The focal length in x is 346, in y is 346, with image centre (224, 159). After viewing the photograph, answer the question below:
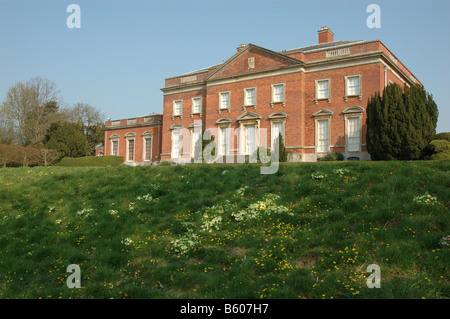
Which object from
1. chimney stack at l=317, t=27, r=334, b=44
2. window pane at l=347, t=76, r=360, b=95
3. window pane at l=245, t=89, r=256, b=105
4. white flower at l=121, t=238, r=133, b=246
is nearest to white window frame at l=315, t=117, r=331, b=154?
window pane at l=347, t=76, r=360, b=95

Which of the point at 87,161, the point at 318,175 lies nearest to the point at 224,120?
the point at 87,161

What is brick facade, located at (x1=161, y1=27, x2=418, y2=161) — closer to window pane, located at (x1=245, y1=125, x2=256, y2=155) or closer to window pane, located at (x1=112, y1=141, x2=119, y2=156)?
window pane, located at (x1=245, y1=125, x2=256, y2=155)

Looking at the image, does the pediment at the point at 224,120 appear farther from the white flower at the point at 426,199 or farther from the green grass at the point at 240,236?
the white flower at the point at 426,199

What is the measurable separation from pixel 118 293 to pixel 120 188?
6041mm

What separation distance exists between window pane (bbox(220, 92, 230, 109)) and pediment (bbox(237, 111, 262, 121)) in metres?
2.01

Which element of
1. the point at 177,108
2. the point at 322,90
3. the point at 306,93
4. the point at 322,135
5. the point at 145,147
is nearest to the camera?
the point at 322,135

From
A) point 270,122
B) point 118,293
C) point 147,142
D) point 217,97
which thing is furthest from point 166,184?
point 147,142

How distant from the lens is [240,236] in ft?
25.3

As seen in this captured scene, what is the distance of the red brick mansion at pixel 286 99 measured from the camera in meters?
26.8

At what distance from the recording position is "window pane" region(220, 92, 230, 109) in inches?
1300

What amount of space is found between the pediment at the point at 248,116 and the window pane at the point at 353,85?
774 cm

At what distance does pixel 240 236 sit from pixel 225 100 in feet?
87.2

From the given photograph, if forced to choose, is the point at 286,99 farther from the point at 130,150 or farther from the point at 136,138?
the point at 130,150

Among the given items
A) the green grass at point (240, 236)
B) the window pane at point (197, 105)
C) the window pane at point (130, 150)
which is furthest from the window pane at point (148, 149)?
the green grass at point (240, 236)
